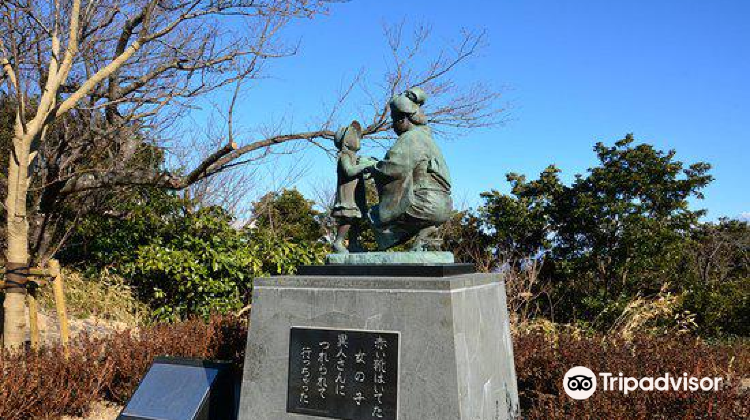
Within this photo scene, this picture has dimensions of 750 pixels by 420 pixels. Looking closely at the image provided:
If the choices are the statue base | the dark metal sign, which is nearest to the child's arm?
the statue base

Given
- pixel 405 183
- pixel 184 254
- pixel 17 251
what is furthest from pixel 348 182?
pixel 184 254

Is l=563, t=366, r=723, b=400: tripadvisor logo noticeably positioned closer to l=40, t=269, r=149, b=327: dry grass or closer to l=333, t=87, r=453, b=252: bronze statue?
l=333, t=87, r=453, b=252: bronze statue

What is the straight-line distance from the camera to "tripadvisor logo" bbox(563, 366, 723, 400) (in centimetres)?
379

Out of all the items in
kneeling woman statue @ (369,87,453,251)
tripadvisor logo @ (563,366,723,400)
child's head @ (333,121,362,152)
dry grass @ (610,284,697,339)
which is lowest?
tripadvisor logo @ (563,366,723,400)

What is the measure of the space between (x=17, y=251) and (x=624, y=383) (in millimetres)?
5779

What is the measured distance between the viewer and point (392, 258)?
3750 millimetres

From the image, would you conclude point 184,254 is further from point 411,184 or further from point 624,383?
point 624,383

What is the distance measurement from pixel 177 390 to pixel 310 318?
1.35 metres

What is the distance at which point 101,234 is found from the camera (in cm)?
835

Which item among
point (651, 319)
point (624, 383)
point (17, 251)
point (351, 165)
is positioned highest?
point (351, 165)

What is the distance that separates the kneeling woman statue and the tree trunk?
12.4ft

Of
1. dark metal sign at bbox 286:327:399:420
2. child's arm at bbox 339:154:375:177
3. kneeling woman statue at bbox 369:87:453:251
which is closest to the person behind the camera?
dark metal sign at bbox 286:327:399:420

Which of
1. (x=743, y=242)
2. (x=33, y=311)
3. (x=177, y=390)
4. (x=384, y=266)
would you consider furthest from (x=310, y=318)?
(x=743, y=242)

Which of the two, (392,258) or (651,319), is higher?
(392,258)
